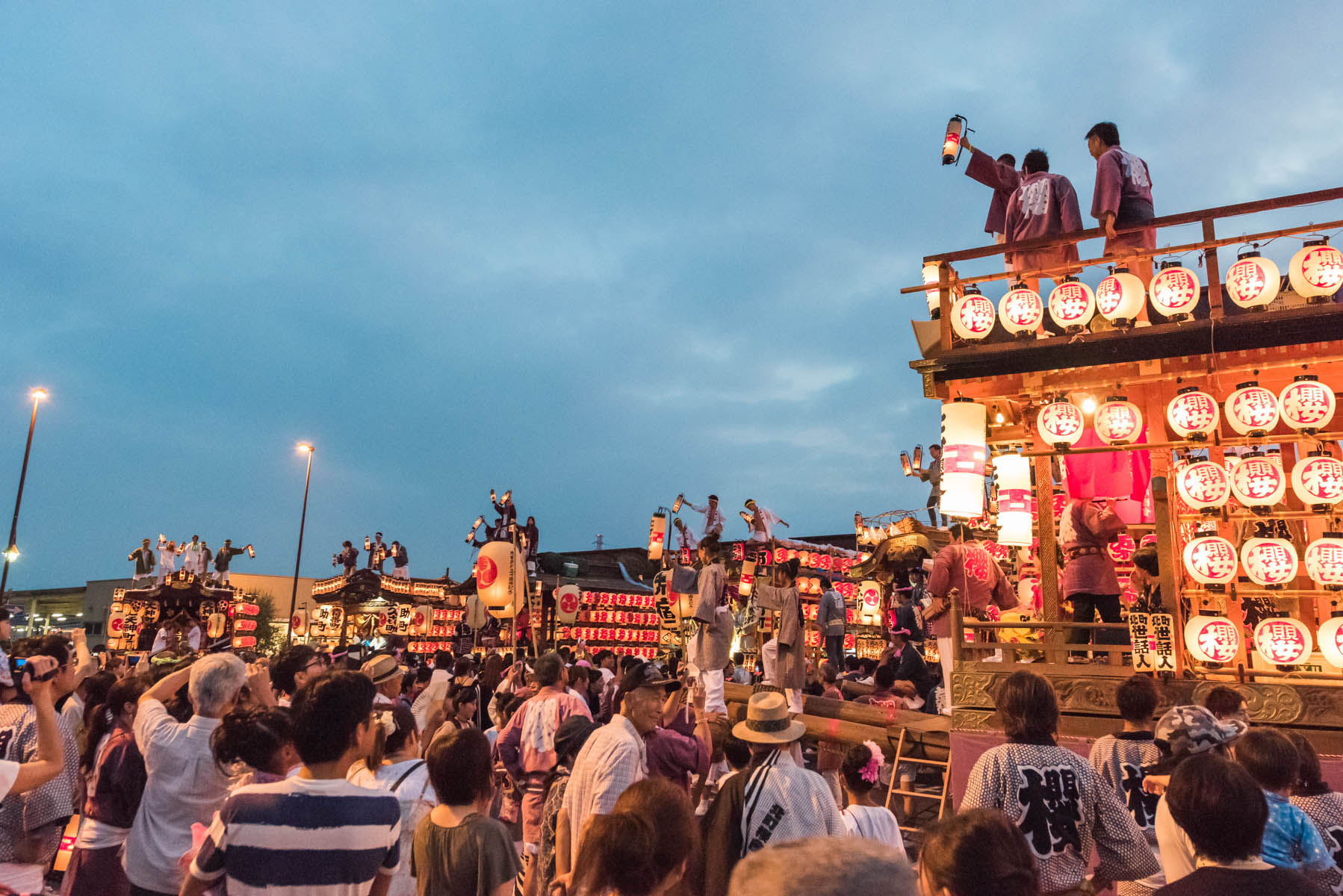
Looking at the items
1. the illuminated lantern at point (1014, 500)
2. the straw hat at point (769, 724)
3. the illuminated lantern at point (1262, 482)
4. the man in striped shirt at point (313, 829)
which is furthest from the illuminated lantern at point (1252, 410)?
the man in striped shirt at point (313, 829)

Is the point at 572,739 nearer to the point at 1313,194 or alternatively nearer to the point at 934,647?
the point at 1313,194

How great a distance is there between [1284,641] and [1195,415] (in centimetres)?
235

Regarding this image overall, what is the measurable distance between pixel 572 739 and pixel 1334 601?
7.51m

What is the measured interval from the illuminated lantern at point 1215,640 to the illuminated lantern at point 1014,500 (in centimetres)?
248

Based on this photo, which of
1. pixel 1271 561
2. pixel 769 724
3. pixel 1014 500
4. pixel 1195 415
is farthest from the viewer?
pixel 1014 500

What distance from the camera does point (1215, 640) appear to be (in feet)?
26.0

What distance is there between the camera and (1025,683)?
412 cm

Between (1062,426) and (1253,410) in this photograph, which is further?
(1062,426)

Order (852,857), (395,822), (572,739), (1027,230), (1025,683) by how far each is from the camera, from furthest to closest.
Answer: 1. (1027,230)
2. (572,739)
3. (1025,683)
4. (395,822)
5. (852,857)

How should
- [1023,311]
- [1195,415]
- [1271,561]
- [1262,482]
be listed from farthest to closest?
[1023,311]
[1195,415]
[1262,482]
[1271,561]

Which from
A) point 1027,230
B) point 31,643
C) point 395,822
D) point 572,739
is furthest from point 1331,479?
point 31,643

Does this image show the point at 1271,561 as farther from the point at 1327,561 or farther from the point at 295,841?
the point at 295,841

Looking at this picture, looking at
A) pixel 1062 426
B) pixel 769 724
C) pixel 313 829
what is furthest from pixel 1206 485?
pixel 313 829

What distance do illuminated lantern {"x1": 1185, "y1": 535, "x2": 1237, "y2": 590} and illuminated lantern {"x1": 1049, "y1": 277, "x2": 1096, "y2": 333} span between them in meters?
2.66
